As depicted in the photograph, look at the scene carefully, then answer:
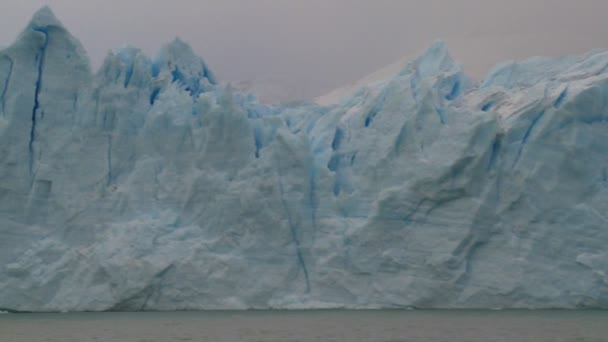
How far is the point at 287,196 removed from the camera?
17.8 meters

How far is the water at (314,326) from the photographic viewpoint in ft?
40.0

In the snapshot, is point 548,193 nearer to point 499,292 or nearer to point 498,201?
point 498,201

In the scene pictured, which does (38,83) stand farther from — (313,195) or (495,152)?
(495,152)

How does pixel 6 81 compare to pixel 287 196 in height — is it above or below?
above

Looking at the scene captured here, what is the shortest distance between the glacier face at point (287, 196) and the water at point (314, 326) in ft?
2.38

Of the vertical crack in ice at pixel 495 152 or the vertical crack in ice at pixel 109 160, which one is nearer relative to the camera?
the vertical crack in ice at pixel 495 152

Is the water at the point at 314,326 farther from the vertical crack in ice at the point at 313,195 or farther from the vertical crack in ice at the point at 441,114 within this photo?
the vertical crack in ice at the point at 441,114

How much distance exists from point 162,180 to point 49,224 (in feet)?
8.34

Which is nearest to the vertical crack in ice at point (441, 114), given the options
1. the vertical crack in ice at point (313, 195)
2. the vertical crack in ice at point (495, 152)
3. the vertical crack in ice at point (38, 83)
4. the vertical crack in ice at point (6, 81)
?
the vertical crack in ice at point (495, 152)

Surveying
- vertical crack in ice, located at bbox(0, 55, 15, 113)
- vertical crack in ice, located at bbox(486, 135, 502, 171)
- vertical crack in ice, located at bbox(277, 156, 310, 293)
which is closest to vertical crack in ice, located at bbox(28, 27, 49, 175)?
vertical crack in ice, located at bbox(0, 55, 15, 113)

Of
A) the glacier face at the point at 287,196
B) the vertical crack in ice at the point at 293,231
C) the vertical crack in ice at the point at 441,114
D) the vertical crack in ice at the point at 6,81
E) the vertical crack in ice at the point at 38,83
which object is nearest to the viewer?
the glacier face at the point at 287,196

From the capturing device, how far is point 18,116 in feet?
59.7

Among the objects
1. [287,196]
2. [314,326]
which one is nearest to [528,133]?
[287,196]

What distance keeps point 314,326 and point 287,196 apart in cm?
442
